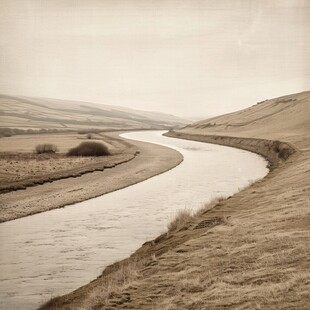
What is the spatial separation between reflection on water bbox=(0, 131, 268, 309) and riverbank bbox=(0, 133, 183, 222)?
963 mm

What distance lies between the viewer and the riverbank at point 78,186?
860 inches

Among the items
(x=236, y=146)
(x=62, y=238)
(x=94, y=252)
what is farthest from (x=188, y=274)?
(x=236, y=146)

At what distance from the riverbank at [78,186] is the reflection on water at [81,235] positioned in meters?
0.96

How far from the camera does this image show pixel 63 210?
21656 mm

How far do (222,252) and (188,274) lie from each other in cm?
149

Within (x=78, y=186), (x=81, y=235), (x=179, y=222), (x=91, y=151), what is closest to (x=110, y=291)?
(x=81, y=235)

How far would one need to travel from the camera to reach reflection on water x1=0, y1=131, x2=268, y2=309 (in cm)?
1139

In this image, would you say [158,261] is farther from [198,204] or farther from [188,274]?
[198,204]

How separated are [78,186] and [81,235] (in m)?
12.2

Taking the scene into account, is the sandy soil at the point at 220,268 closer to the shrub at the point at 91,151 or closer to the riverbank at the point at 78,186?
the riverbank at the point at 78,186

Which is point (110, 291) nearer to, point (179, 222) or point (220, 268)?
point (220, 268)

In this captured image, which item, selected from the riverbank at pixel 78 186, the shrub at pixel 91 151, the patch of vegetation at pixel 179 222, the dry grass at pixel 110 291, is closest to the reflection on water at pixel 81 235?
the patch of vegetation at pixel 179 222

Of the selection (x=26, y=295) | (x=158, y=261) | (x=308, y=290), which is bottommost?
(x=26, y=295)

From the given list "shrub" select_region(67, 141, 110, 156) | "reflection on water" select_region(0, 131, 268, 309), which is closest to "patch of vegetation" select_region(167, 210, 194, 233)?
"reflection on water" select_region(0, 131, 268, 309)
